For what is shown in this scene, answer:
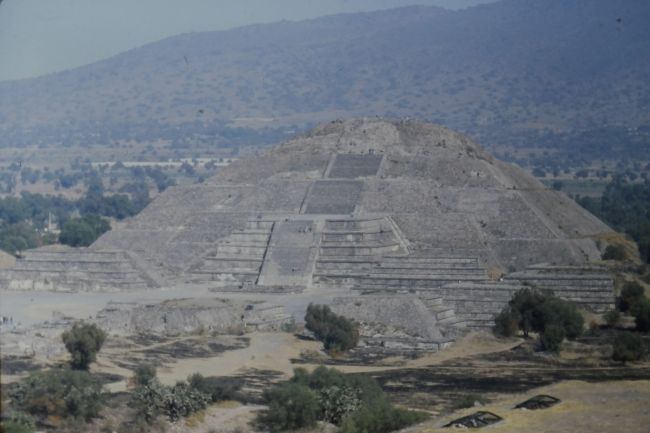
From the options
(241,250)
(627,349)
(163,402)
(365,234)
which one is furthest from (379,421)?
(241,250)

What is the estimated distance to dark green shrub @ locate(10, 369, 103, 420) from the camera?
35156 mm

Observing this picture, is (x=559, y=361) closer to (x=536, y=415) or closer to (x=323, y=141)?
(x=536, y=415)

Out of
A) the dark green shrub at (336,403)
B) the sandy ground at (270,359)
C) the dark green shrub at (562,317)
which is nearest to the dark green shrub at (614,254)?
the sandy ground at (270,359)

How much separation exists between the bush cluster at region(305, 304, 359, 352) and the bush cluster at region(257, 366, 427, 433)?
10.3 m

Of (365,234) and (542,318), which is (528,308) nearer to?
(542,318)

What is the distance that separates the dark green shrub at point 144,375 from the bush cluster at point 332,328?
10438mm

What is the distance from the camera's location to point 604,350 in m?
49.5

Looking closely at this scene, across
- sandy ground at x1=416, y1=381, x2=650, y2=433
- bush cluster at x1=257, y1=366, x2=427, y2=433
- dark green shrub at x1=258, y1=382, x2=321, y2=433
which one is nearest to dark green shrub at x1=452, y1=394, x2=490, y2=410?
sandy ground at x1=416, y1=381, x2=650, y2=433

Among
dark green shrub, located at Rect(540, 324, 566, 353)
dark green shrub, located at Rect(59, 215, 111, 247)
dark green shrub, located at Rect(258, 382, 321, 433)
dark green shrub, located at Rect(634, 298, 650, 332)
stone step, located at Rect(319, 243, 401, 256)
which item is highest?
dark green shrub, located at Rect(59, 215, 111, 247)

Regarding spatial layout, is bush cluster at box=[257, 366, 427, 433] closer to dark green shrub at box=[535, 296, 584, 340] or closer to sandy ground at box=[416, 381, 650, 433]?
sandy ground at box=[416, 381, 650, 433]

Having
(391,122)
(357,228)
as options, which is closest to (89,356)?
(357,228)

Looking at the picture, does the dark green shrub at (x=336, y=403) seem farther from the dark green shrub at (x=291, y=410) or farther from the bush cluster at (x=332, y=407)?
the dark green shrub at (x=291, y=410)

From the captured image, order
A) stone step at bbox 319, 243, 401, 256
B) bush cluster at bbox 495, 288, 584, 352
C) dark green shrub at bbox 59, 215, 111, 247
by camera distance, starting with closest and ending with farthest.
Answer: bush cluster at bbox 495, 288, 584, 352 < stone step at bbox 319, 243, 401, 256 < dark green shrub at bbox 59, 215, 111, 247

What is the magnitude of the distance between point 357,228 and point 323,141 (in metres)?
14.6
